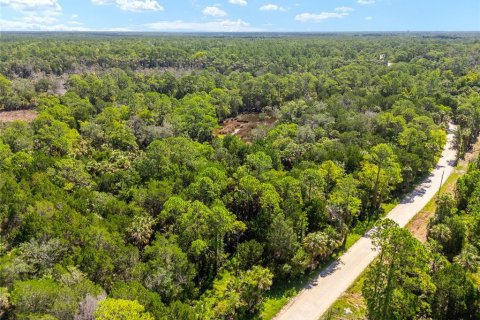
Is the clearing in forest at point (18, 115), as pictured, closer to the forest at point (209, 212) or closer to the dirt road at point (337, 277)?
the forest at point (209, 212)

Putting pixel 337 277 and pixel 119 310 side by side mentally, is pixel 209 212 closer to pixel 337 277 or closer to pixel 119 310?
pixel 119 310

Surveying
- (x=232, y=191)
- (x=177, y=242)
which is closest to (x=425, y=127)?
(x=232, y=191)

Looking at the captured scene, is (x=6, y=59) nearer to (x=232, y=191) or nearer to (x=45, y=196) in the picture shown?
(x=45, y=196)

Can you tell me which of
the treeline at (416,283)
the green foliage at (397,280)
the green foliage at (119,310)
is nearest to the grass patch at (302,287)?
the treeline at (416,283)

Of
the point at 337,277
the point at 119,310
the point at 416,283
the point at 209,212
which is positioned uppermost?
the point at 209,212

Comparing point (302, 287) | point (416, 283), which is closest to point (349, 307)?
point (302, 287)
